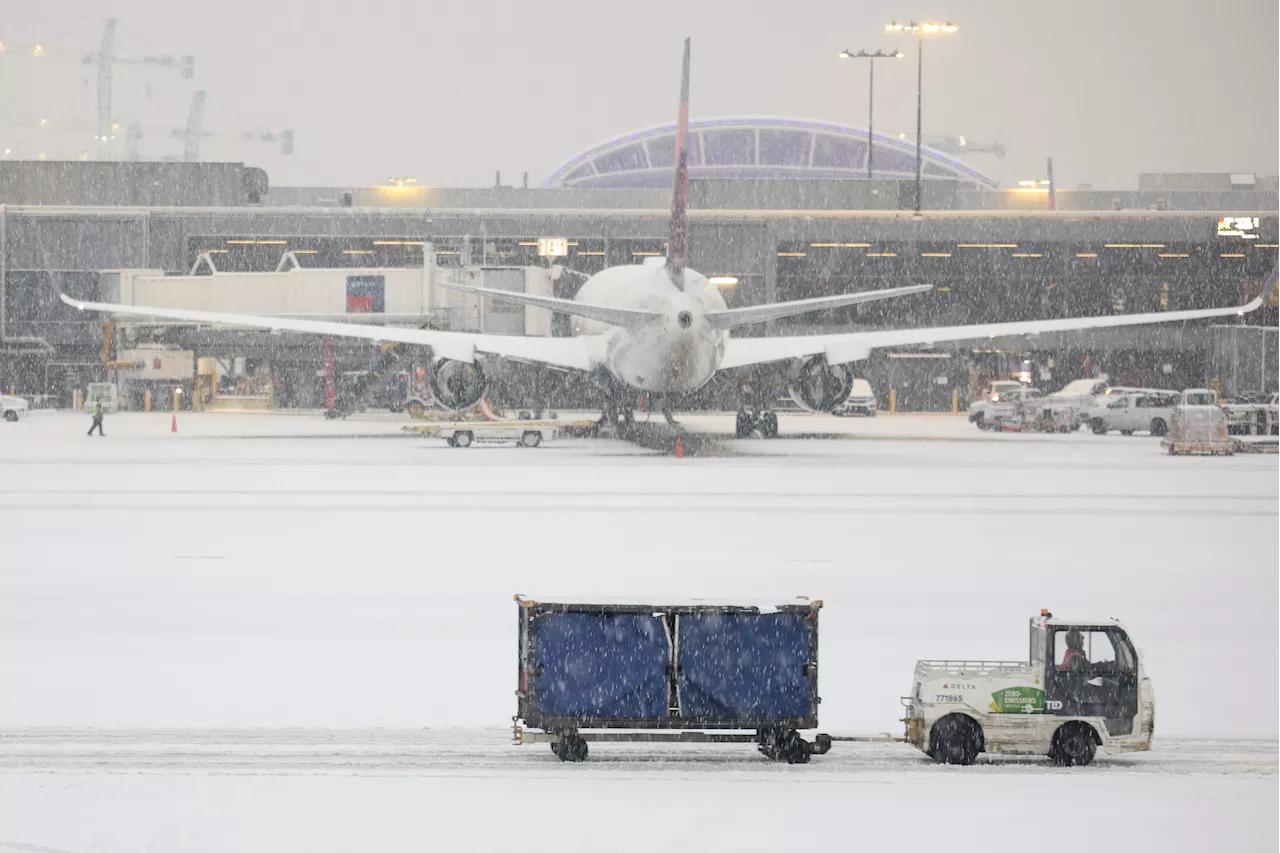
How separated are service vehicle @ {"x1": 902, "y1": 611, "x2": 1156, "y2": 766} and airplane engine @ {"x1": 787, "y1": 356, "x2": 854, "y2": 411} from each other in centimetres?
3682

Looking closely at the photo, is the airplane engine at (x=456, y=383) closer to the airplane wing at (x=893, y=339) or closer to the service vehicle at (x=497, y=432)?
the service vehicle at (x=497, y=432)

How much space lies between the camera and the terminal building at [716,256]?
83.6 m

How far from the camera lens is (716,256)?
8638 centimetres

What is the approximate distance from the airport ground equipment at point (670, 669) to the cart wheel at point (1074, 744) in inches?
70.0

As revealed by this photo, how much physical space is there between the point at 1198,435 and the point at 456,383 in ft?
77.4

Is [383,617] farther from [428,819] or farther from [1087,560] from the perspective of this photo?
[1087,560]

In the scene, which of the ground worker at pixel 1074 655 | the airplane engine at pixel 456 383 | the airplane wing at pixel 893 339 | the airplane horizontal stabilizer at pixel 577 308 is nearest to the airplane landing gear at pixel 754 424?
the airplane wing at pixel 893 339

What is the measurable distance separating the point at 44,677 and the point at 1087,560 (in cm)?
1406

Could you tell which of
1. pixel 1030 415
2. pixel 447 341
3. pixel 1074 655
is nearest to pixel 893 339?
pixel 447 341

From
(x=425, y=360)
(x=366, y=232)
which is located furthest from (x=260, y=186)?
(x=425, y=360)

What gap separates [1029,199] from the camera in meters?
112

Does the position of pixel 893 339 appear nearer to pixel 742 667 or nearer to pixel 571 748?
pixel 742 667

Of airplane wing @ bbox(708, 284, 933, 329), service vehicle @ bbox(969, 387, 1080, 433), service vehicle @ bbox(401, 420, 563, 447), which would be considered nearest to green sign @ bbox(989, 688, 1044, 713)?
airplane wing @ bbox(708, 284, 933, 329)

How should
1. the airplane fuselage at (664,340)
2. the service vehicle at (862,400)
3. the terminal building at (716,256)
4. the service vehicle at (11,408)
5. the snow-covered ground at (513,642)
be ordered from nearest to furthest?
1. the snow-covered ground at (513,642)
2. the airplane fuselage at (664,340)
3. the service vehicle at (11,408)
4. the service vehicle at (862,400)
5. the terminal building at (716,256)
